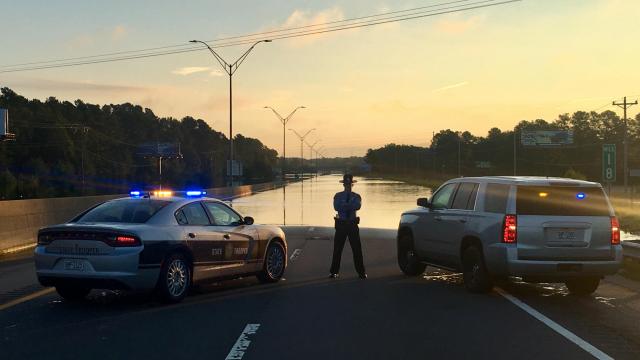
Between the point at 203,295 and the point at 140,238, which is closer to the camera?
the point at 140,238

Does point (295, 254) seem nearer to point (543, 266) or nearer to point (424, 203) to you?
point (424, 203)

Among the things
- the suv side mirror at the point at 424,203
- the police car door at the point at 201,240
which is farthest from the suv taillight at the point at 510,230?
the police car door at the point at 201,240

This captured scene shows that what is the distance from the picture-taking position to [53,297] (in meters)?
10.6

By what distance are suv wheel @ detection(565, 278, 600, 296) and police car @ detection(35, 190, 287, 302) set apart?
5228 mm

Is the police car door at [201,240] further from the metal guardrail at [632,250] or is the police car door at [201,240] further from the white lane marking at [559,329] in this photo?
the metal guardrail at [632,250]

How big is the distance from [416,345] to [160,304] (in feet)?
13.6

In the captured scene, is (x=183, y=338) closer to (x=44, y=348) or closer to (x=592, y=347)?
(x=44, y=348)

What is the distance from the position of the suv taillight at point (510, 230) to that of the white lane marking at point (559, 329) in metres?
0.93

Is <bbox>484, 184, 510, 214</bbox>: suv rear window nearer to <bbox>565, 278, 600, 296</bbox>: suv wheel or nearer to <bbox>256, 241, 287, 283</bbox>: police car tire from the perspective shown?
<bbox>565, 278, 600, 296</bbox>: suv wheel

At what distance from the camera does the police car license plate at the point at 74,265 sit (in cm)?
934

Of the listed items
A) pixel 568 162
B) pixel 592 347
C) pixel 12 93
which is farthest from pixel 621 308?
pixel 568 162

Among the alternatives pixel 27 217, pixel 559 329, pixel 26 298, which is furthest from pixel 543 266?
pixel 27 217

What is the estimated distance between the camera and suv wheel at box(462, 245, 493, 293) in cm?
1061

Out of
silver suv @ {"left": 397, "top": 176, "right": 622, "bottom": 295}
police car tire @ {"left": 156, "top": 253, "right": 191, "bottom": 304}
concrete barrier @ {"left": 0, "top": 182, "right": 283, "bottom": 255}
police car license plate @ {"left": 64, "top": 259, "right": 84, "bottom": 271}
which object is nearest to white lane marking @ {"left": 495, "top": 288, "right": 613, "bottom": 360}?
silver suv @ {"left": 397, "top": 176, "right": 622, "bottom": 295}
